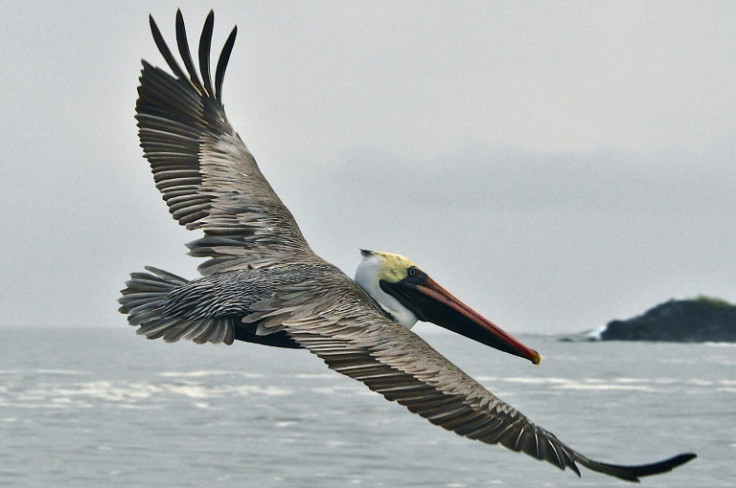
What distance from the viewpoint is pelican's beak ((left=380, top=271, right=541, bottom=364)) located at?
9333mm

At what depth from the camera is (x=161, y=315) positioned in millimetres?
9141

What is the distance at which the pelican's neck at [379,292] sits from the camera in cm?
961

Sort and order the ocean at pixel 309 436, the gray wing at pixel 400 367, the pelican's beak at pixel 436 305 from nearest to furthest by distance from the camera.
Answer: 1. the gray wing at pixel 400 367
2. the pelican's beak at pixel 436 305
3. the ocean at pixel 309 436

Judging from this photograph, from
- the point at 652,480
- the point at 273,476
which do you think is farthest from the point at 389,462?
the point at 652,480

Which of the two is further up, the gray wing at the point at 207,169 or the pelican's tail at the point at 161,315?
the gray wing at the point at 207,169

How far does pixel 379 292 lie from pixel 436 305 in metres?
0.50

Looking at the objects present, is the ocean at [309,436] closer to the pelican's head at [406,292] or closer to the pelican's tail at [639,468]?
the pelican's head at [406,292]

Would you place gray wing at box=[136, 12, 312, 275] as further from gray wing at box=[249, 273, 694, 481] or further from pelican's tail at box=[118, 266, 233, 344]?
gray wing at box=[249, 273, 694, 481]

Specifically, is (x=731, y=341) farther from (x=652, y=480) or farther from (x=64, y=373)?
(x=652, y=480)

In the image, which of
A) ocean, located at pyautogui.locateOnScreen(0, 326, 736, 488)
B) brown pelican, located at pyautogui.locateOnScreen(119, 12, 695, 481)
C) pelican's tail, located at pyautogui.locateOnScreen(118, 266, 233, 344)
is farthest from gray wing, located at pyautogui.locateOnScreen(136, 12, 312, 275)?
ocean, located at pyautogui.locateOnScreen(0, 326, 736, 488)

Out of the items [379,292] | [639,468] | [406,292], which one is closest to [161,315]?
[379,292]

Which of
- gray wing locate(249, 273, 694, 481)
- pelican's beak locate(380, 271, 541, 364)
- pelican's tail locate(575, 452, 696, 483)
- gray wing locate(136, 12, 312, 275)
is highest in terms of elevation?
gray wing locate(136, 12, 312, 275)

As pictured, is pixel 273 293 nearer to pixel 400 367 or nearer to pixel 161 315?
pixel 161 315

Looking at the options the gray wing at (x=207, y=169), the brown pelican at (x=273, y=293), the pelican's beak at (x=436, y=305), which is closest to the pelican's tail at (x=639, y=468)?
the brown pelican at (x=273, y=293)
